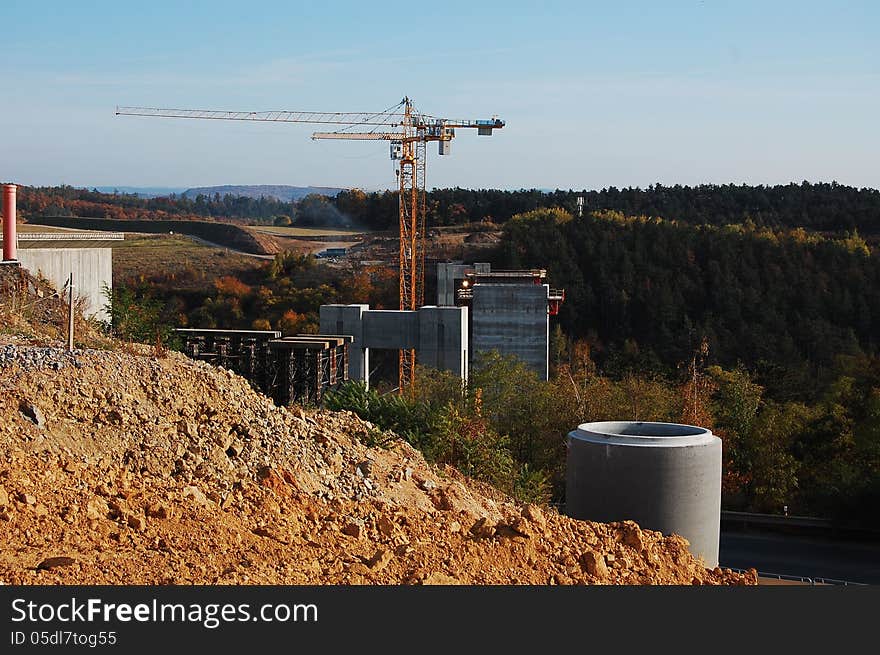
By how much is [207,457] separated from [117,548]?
189cm

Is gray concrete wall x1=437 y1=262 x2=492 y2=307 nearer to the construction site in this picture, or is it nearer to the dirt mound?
the construction site

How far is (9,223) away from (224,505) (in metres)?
9.44

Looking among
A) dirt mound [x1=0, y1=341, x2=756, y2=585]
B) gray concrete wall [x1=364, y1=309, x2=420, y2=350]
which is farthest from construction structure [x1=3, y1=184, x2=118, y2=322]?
gray concrete wall [x1=364, y1=309, x2=420, y2=350]

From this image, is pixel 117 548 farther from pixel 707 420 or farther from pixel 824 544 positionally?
pixel 707 420

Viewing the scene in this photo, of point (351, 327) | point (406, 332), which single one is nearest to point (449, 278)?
point (406, 332)

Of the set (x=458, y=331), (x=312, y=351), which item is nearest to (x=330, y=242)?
(x=458, y=331)

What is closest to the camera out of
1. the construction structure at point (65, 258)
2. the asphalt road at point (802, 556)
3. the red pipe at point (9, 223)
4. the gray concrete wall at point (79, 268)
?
the red pipe at point (9, 223)

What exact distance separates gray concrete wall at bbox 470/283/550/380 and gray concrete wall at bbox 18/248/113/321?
24.6 meters

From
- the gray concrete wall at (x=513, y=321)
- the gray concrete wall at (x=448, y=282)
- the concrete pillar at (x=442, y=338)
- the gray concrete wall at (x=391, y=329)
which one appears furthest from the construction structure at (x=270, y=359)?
the gray concrete wall at (x=448, y=282)

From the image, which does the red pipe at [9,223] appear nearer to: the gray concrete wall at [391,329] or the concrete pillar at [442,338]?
the concrete pillar at [442,338]

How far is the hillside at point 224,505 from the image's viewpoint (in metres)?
6.29

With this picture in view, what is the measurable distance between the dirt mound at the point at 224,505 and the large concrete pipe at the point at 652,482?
2.08m

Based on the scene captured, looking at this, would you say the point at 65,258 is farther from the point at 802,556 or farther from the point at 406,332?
the point at 406,332

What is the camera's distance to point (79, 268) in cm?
1697
